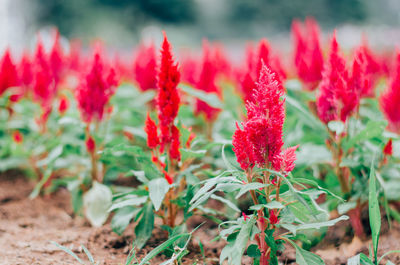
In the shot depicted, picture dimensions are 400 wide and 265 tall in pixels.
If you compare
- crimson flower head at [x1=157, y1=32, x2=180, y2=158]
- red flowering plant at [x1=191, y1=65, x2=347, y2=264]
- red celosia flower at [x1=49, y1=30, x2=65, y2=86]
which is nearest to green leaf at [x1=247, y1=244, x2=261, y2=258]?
red flowering plant at [x1=191, y1=65, x2=347, y2=264]

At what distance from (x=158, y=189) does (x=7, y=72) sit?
2546 mm

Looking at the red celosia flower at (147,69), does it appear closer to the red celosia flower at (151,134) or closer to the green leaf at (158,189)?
the red celosia flower at (151,134)

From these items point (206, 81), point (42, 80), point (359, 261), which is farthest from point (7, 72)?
point (359, 261)

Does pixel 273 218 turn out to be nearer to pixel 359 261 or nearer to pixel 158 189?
pixel 359 261

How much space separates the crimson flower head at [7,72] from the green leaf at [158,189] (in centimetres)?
244

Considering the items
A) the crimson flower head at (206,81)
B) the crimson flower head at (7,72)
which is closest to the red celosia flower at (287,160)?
the crimson flower head at (206,81)

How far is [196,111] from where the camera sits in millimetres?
3180

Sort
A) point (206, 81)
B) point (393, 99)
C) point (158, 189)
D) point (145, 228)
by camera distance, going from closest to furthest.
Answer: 1. point (158, 189)
2. point (145, 228)
3. point (393, 99)
4. point (206, 81)

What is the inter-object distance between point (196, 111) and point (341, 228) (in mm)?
1440

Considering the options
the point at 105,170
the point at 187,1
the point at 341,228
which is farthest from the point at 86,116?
the point at 187,1

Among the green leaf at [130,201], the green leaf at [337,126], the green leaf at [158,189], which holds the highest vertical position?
the green leaf at [337,126]

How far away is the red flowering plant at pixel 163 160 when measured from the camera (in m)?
1.81

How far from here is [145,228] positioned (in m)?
2.01

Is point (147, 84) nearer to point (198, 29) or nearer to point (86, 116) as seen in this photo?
point (86, 116)
